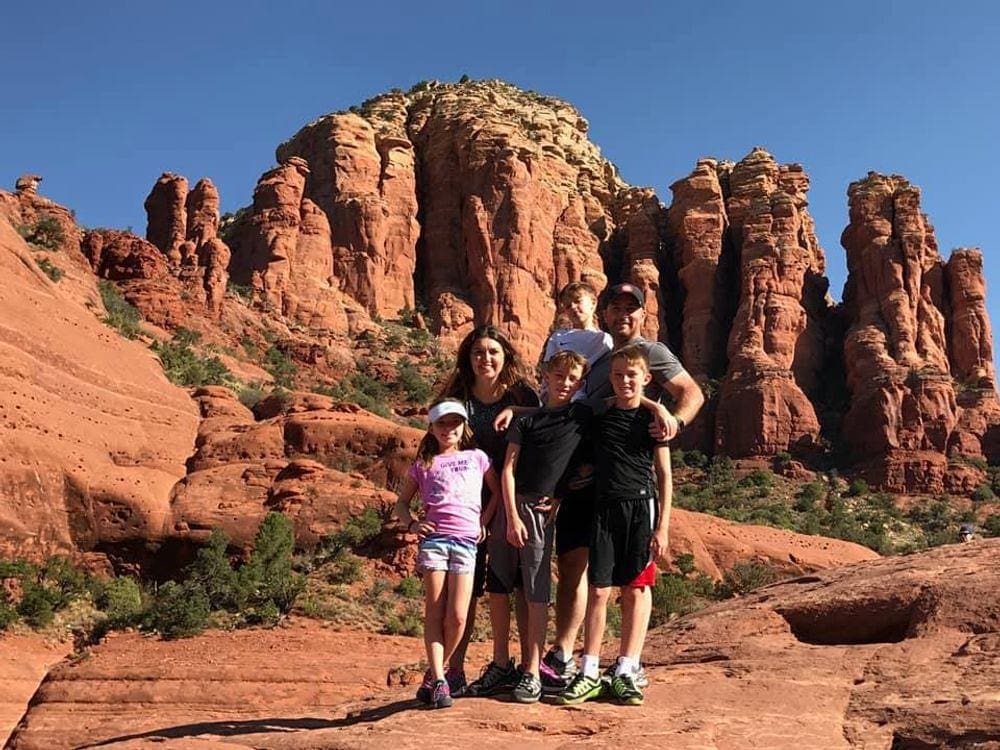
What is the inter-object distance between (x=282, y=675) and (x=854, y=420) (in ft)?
157

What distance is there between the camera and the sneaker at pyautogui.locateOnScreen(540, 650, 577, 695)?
5422mm

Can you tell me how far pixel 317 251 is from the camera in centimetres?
5634

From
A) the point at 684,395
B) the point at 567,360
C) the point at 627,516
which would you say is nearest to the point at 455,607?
the point at 627,516

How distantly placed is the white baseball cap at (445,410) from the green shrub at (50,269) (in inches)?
1204

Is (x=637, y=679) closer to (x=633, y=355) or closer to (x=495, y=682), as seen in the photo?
(x=495, y=682)

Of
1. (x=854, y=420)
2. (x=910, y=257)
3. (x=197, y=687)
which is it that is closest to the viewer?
(x=197, y=687)

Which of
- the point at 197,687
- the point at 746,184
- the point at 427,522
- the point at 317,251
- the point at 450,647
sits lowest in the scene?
the point at 197,687

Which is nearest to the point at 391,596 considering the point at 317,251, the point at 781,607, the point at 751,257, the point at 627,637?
the point at 781,607

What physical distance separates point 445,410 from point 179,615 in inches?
510

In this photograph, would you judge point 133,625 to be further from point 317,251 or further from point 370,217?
point 370,217

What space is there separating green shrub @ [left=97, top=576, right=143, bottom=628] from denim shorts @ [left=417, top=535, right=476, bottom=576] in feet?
45.4

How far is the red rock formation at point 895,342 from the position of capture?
5209cm

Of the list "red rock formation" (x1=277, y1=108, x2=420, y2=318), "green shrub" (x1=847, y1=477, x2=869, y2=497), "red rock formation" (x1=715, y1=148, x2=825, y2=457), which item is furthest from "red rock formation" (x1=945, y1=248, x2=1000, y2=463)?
"red rock formation" (x1=277, y1=108, x2=420, y2=318)

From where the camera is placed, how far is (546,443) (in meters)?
5.66
